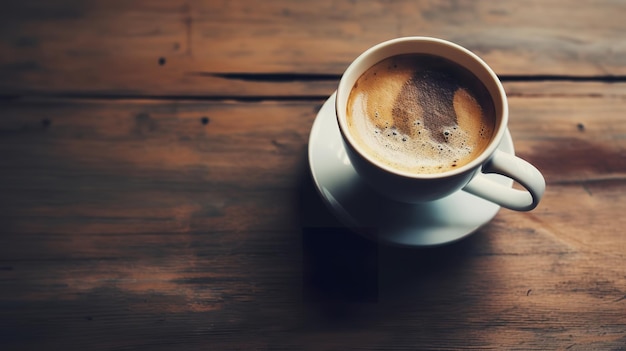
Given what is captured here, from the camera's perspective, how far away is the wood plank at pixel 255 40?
2.96 ft

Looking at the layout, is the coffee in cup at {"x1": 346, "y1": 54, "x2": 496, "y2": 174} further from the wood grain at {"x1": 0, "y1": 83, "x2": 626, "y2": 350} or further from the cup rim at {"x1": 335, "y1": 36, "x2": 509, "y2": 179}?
the wood grain at {"x1": 0, "y1": 83, "x2": 626, "y2": 350}

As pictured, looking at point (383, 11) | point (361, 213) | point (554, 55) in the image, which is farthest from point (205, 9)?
point (554, 55)

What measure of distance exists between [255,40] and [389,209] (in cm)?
35

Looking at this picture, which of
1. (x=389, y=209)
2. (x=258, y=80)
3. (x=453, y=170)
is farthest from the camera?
(x=258, y=80)

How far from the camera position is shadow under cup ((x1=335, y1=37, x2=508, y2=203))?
2.20 feet

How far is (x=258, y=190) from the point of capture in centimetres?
86

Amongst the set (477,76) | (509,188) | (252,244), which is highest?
(477,76)

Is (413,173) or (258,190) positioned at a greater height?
(413,173)

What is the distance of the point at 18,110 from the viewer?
887mm

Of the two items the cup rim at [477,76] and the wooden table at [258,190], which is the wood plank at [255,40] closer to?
the wooden table at [258,190]

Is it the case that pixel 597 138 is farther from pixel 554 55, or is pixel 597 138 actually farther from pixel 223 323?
pixel 223 323

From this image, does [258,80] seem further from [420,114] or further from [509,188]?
[509,188]

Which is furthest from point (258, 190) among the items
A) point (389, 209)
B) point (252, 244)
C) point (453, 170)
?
point (453, 170)

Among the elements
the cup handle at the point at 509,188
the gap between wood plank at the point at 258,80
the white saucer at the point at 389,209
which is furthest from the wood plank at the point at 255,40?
the cup handle at the point at 509,188
